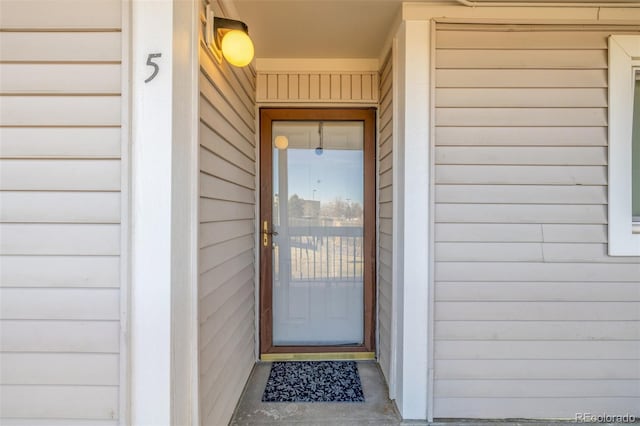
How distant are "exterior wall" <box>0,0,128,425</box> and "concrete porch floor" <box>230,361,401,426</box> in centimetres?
93

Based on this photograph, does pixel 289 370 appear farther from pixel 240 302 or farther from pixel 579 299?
pixel 579 299

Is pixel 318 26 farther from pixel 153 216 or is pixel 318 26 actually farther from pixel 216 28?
pixel 153 216

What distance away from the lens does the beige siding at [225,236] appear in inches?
57.5

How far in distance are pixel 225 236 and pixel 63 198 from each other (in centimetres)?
77

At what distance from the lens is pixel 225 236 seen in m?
1.79

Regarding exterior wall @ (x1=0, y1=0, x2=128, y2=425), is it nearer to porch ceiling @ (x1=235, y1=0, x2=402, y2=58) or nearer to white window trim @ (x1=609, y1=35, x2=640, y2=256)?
porch ceiling @ (x1=235, y1=0, x2=402, y2=58)

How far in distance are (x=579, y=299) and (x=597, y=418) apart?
2.22ft

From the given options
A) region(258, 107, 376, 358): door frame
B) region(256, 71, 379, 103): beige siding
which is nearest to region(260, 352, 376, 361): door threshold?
region(258, 107, 376, 358): door frame

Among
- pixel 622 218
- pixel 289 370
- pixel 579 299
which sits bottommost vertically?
pixel 289 370

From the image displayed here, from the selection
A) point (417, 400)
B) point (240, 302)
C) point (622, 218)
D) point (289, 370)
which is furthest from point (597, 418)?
point (240, 302)

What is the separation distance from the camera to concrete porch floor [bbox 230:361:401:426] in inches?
71.9

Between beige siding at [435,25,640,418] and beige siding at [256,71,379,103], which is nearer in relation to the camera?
beige siding at [435,25,640,418]

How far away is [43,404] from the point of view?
119cm

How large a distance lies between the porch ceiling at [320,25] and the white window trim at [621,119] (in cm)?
26
